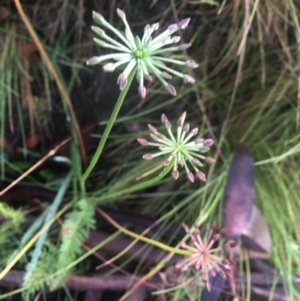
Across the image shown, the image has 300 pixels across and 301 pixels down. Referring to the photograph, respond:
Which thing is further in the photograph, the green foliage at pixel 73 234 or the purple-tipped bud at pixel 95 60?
the green foliage at pixel 73 234

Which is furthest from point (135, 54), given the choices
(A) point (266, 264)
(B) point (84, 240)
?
(A) point (266, 264)

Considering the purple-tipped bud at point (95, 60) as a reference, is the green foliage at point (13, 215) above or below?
above

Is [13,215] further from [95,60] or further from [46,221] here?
[95,60]

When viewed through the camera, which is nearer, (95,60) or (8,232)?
(95,60)

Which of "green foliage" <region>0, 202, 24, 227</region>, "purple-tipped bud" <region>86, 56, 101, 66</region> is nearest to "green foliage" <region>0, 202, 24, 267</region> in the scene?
"green foliage" <region>0, 202, 24, 227</region>

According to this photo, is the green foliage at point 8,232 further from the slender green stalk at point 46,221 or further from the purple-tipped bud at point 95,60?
the purple-tipped bud at point 95,60

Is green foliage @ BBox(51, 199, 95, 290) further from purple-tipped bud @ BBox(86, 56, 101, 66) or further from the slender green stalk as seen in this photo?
purple-tipped bud @ BBox(86, 56, 101, 66)

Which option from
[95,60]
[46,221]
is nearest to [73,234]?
[46,221]

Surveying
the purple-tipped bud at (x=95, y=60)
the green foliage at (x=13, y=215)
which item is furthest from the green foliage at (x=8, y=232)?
the purple-tipped bud at (x=95, y=60)

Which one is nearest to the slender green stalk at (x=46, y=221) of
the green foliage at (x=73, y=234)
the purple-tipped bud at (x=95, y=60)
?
the green foliage at (x=73, y=234)
